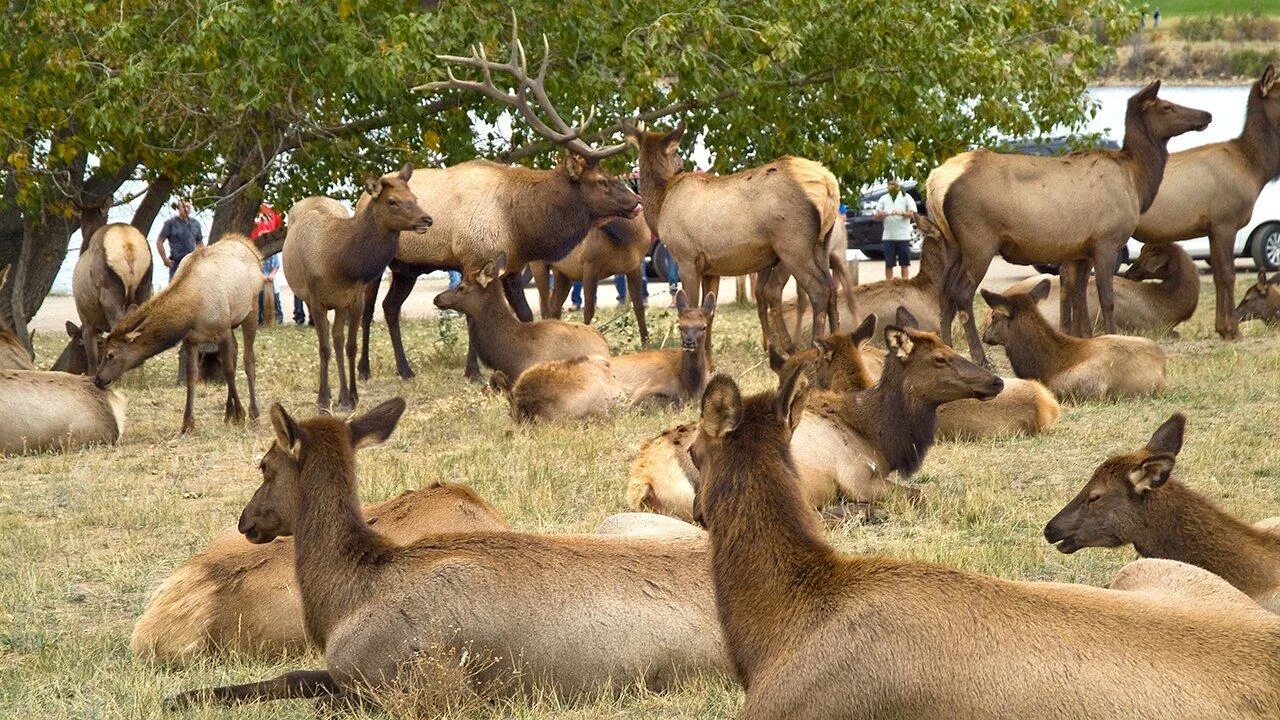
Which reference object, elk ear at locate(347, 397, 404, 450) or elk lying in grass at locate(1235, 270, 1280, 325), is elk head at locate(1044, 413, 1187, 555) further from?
elk lying in grass at locate(1235, 270, 1280, 325)

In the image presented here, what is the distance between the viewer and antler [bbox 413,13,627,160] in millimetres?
14430

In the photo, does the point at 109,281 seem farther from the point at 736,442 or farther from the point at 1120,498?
the point at 736,442

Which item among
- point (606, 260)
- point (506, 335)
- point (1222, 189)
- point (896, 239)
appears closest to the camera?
point (506, 335)

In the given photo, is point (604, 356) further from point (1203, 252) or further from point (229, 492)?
point (1203, 252)

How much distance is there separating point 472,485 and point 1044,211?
22.4 ft

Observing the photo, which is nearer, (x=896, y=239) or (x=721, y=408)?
(x=721, y=408)

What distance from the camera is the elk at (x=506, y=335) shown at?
43.5 feet

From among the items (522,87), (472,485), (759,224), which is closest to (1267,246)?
(759,224)

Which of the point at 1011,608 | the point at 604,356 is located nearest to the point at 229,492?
the point at 604,356

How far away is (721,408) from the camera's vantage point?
15.7 feet

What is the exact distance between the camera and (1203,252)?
1015 inches

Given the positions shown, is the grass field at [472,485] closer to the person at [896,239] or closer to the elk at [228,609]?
the elk at [228,609]

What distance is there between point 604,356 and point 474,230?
8.42 feet

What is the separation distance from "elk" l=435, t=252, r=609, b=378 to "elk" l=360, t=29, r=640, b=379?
1.33m
